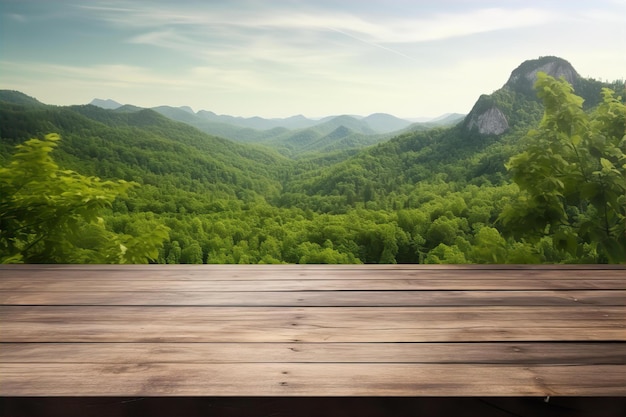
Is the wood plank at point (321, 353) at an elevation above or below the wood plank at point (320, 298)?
above

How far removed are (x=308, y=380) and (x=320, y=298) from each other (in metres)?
0.47

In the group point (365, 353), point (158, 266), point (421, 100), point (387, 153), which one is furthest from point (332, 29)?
point (365, 353)

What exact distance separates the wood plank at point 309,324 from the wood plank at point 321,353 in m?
0.03

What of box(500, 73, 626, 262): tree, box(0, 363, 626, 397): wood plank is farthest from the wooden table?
box(500, 73, 626, 262): tree

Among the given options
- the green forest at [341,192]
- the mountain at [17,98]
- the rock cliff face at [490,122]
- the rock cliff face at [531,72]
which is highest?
the rock cliff face at [531,72]

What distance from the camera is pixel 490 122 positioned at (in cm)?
643

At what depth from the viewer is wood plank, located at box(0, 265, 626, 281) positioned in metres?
1.49

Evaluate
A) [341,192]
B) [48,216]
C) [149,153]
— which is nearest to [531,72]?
[341,192]

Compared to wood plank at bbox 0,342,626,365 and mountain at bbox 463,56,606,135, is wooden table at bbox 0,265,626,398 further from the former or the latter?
Answer: mountain at bbox 463,56,606,135

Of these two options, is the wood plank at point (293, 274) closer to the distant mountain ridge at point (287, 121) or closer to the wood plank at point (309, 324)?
the wood plank at point (309, 324)

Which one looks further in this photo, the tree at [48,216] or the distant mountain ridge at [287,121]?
the distant mountain ridge at [287,121]

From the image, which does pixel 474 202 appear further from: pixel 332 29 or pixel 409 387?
pixel 409 387

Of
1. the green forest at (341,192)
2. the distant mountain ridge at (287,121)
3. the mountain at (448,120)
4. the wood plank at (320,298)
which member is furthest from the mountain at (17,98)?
the mountain at (448,120)

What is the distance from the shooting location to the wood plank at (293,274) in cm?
149
